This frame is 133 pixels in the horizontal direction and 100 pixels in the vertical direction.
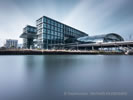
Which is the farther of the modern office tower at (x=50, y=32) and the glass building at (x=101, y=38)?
the glass building at (x=101, y=38)

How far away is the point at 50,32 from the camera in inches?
2013

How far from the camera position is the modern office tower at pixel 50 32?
47.4 m

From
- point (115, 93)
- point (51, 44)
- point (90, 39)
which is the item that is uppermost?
point (90, 39)

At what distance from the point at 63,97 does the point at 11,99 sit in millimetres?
1212

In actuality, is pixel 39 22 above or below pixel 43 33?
above

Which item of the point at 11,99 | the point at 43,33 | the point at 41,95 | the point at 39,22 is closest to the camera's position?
the point at 11,99

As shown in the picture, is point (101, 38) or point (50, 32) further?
point (101, 38)

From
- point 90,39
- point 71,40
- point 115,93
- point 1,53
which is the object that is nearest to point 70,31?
point 71,40

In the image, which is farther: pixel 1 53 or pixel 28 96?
pixel 1 53

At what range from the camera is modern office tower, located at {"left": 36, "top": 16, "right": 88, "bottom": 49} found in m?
47.4

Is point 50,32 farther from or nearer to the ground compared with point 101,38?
farther from the ground

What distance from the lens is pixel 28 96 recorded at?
6.25 feet

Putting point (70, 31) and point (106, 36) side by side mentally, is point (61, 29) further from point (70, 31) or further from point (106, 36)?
point (106, 36)

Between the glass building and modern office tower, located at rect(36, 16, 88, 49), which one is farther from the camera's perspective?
the glass building
